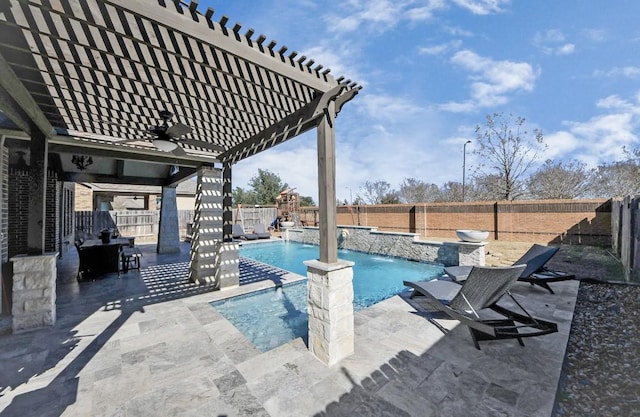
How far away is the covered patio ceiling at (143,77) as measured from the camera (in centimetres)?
204

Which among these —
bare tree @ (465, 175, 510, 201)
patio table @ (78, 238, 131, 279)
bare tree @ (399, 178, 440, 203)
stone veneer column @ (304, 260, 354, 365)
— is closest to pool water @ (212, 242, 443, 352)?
stone veneer column @ (304, 260, 354, 365)

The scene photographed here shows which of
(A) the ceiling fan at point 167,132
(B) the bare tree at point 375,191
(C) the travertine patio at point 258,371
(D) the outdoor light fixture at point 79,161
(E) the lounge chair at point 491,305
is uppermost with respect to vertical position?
(B) the bare tree at point 375,191

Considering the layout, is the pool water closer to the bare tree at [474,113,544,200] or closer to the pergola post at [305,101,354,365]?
the pergola post at [305,101,354,365]

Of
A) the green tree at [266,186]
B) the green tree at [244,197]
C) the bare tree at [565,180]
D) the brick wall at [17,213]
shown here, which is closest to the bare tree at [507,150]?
the bare tree at [565,180]

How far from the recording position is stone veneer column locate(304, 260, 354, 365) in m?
2.75

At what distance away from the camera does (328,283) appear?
2.76 m

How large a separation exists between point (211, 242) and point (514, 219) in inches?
493

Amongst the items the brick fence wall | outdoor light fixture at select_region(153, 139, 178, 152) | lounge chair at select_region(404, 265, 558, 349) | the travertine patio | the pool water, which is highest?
outdoor light fixture at select_region(153, 139, 178, 152)

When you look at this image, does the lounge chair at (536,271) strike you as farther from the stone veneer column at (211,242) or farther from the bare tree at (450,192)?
the bare tree at (450,192)

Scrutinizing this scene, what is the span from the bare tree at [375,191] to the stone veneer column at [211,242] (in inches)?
974

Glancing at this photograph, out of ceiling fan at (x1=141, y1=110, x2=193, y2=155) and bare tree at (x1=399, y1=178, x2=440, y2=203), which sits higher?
bare tree at (x1=399, y1=178, x2=440, y2=203)

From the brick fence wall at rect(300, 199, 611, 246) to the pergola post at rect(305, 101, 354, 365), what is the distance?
1189 centimetres

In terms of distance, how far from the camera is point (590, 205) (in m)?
9.77

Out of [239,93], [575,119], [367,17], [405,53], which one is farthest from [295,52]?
[575,119]
